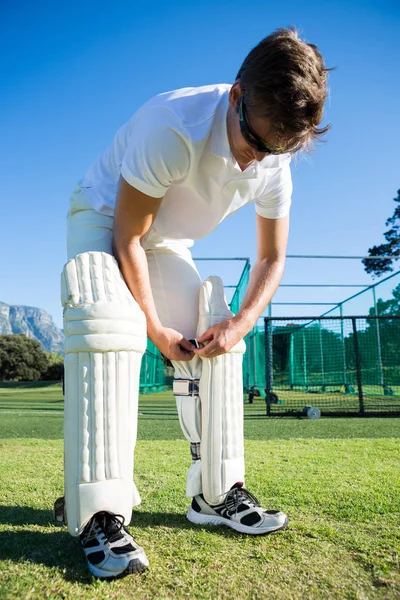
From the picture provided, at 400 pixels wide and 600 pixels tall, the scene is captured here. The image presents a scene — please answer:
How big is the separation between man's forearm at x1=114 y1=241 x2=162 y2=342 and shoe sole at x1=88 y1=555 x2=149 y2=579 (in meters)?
0.68

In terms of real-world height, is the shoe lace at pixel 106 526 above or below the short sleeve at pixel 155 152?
below

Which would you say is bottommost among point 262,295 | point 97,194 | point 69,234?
point 262,295

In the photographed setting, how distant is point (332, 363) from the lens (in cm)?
1195

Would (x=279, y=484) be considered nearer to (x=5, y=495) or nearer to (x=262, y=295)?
(x=262, y=295)

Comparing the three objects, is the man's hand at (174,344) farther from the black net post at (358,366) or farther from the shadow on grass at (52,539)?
the black net post at (358,366)

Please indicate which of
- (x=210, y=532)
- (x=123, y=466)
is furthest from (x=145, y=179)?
(x=210, y=532)

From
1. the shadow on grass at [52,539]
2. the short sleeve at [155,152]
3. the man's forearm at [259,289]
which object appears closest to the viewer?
the shadow on grass at [52,539]

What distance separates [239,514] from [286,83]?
128 cm

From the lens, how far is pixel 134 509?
1.79 m

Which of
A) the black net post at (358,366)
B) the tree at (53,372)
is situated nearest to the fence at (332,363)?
the black net post at (358,366)

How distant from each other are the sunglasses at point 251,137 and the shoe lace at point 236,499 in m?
1.09

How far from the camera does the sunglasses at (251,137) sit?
141 centimetres

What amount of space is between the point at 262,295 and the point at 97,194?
2.31 ft

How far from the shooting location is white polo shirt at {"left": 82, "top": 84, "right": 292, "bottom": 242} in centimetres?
141
